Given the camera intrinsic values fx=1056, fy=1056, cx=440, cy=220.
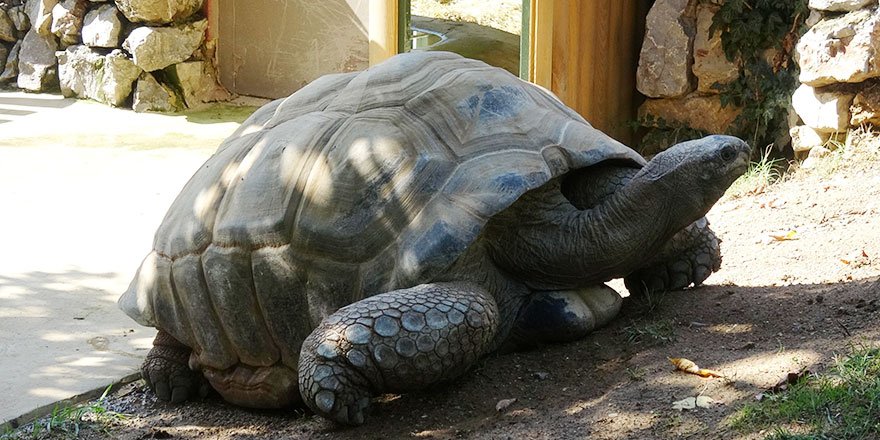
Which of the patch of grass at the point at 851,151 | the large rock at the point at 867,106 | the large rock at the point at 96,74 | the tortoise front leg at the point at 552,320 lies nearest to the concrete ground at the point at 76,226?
the large rock at the point at 96,74

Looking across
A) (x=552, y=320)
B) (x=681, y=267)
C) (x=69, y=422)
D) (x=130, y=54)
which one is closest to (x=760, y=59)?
(x=681, y=267)

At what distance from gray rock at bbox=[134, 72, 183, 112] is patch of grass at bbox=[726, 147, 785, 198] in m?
6.32

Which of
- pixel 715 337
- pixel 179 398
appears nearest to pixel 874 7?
pixel 715 337

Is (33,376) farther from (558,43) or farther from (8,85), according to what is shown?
(8,85)

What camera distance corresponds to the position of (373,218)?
3.25m

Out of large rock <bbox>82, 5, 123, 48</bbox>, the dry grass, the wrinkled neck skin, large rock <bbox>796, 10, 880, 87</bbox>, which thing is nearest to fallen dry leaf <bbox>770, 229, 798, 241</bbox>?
large rock <bbox>796, 10, 880, 87</bbox>

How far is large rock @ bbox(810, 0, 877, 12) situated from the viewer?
5805mm

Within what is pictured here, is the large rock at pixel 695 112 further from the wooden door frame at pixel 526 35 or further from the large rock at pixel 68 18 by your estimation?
the large rock at pixel 68 18

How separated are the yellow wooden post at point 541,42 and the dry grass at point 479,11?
265 inches

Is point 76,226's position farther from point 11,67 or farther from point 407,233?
point 11,67

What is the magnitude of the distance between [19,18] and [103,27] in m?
1.77

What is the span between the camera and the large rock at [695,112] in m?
7.27

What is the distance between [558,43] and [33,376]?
4.23 metres

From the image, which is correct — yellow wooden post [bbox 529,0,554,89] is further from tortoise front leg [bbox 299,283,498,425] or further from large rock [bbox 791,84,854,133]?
tortoise front leg [bbox 299,283,498,425]
